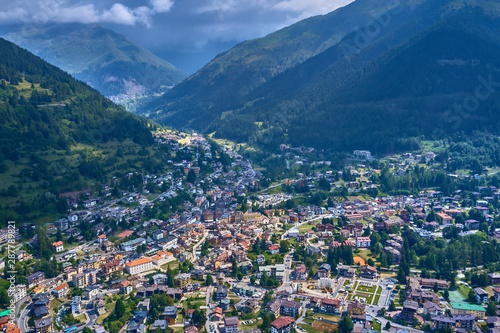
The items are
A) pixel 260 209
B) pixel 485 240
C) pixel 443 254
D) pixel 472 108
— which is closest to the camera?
pixel 443 254

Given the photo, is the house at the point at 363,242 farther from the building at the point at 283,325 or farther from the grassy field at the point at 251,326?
the grassy field at the point at 251,326

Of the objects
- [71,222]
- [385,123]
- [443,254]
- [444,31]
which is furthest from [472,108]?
[71,222]

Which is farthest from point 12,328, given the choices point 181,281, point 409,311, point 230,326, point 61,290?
point 409,311

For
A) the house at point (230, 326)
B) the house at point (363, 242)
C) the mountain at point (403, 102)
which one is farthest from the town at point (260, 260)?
the mountain at point (403, 102)

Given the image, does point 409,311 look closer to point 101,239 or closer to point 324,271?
point 324,271

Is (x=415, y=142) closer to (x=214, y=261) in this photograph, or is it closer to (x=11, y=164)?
(x=214, y=261)

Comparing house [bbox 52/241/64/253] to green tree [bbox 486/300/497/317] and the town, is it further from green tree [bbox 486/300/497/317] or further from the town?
green tree [bbox 486/300/497/317]
